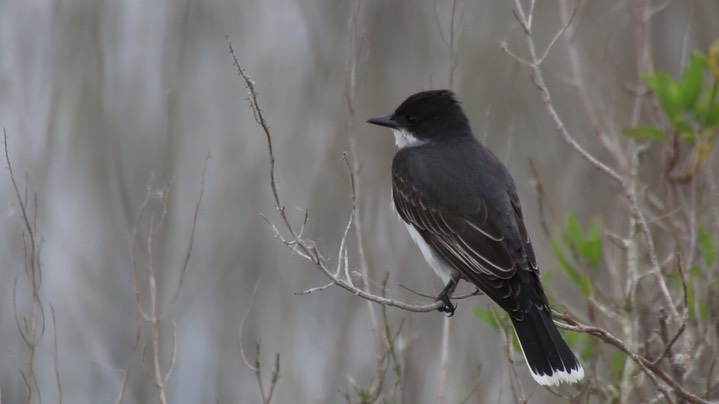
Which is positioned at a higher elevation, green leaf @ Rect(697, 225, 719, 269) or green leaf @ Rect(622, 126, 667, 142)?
green leaf @ Rect(622, 126, 667, 142)

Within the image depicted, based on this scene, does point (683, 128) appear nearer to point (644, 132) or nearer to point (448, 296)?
point (644, 132)

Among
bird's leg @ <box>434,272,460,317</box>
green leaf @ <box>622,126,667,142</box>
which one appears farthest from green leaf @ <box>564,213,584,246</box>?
bird's leg @ <box>434,272,460,317</box>

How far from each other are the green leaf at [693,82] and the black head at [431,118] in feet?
4.32

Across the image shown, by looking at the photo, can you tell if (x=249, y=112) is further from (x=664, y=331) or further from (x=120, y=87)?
(x=664, y=331)

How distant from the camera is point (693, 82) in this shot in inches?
204

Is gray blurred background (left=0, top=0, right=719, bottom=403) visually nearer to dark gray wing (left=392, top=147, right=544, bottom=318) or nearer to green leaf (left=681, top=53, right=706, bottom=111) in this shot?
dark gray wing (left=392, top=147, right=544, bottom=318)

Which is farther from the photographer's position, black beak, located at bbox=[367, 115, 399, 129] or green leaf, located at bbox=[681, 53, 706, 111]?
black beak, located at bbox=[367, 115, 399, 129]

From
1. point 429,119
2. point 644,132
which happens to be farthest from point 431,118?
point 644,132

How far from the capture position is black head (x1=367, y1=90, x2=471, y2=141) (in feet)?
19.6

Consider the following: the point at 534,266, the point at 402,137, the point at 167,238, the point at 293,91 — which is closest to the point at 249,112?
the point at 293,91

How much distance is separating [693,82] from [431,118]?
151 cm

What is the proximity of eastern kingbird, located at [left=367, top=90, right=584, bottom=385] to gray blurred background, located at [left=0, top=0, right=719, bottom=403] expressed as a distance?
1686 millimetres

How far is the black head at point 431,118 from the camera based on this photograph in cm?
598

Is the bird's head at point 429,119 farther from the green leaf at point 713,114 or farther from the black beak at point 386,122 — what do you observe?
the green leaf at point 713,114
